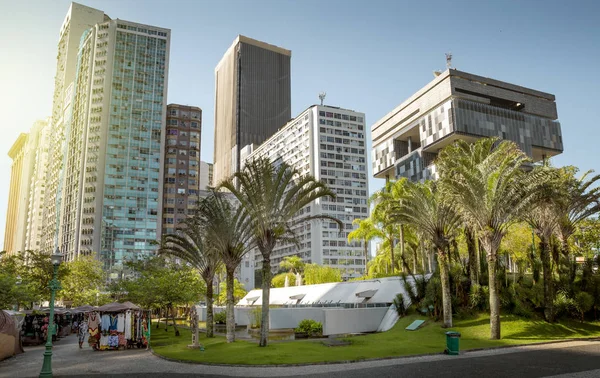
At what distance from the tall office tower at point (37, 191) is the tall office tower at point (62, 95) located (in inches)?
553

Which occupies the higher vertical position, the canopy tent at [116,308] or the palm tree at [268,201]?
the palm tree at [268,201]

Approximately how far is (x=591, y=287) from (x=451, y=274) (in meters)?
8.80

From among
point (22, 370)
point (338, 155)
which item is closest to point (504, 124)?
point (338, 155)

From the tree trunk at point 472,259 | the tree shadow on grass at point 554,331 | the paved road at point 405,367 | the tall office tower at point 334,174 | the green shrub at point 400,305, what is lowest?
the paved road at point 405,367

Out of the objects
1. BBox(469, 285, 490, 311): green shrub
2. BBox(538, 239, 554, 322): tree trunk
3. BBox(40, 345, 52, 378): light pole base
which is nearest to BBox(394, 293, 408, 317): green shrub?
BBox(469, 285, 490, 311): green shrub

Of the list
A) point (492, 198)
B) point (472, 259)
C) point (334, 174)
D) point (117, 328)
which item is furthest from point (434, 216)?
point (334, 174)

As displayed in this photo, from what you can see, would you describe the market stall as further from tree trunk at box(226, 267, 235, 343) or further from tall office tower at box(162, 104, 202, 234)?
tall office tower at box(162, 104, 202, 234)

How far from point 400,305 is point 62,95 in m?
149

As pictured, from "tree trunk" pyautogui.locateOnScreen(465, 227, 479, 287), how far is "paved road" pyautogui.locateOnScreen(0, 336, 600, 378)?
9.25 m

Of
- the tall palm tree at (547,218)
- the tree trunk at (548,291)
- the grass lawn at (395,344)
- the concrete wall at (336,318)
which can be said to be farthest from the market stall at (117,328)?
the tall palm tree at (547,218)

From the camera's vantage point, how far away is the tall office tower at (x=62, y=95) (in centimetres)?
13938

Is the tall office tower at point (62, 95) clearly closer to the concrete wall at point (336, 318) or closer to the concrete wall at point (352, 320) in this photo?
the concrete wall at point (336, 318)

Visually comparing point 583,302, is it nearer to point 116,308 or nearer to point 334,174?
point 116,308

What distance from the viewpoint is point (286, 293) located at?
5381 cm
